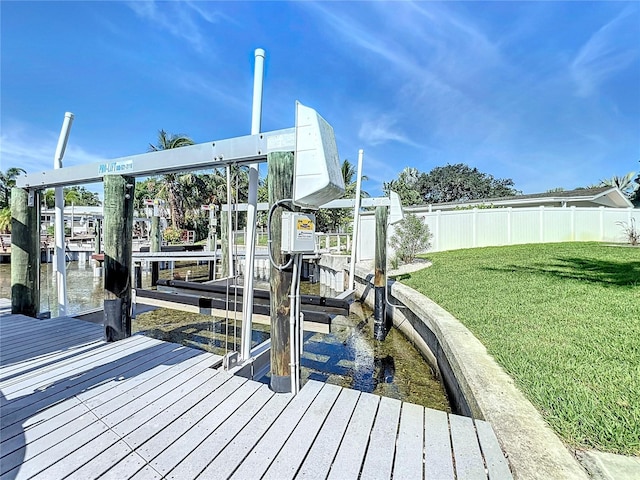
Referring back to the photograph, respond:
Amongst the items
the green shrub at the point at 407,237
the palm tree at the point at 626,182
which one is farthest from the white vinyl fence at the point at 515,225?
the palm tree at the point at 626,182

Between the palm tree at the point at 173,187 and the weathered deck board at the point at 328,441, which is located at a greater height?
the palm tree at the point at 173,187

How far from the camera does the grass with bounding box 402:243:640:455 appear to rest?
5.89ft

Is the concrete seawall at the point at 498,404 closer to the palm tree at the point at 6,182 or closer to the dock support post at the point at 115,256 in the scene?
the dock support post at the point at 115,256

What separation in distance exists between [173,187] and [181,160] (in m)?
24.5

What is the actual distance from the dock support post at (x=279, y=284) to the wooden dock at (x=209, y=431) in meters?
0.17

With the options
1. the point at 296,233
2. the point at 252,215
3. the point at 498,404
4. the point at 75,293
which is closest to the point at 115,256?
the point at 252,215

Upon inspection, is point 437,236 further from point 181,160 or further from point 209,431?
point 209,431

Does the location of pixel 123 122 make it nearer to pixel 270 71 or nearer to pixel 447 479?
pixel 270 71

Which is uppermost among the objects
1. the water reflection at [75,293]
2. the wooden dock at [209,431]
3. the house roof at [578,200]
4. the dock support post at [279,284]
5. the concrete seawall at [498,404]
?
the house roof at [578,200]

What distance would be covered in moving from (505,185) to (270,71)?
163ft

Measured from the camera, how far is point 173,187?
24.8m

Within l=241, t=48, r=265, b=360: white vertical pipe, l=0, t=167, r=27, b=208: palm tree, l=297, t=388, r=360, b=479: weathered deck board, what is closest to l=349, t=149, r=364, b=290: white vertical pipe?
l=241, t=48, r=265, b=360: white vertical pipe

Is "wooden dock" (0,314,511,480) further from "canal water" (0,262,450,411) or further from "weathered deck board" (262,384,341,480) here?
"canal water" (0,262,450,411)

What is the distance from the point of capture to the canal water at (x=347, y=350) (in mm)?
3967
